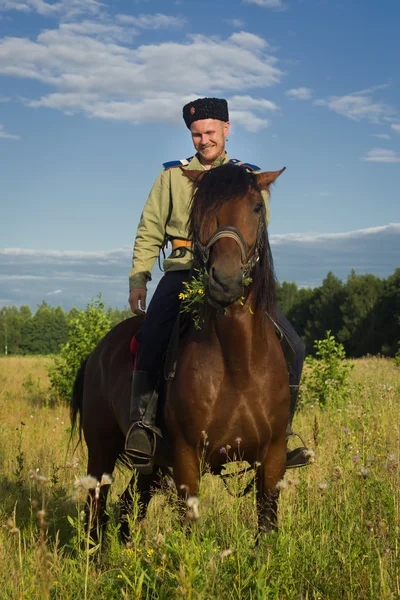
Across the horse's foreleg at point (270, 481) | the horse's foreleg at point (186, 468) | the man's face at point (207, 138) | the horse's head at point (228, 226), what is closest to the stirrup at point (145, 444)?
the horse's foreleg at point (186, 468)

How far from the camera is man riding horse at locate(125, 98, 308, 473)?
493 cm

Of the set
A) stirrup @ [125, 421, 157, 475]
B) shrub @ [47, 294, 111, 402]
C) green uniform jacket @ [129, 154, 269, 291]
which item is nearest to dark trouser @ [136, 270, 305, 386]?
green uniform jacket @ [129, 154, 269, 291]

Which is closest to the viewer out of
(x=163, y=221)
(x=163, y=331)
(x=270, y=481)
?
(x=270, y=481)

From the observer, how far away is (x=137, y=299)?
5.81 meters

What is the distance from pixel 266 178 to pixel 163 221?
1.31 m

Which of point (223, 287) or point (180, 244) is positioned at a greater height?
point (180, 244)

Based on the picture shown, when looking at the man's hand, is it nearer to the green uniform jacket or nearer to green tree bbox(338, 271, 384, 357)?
the green uniform jacket

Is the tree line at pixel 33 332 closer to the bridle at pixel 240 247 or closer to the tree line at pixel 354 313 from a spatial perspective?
the tree line at pixel 354 313

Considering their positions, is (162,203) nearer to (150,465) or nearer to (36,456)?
(150,465)

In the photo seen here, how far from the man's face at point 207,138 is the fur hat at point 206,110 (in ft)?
0.19

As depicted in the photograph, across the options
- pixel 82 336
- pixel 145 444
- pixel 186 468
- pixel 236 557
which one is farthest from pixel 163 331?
pixel 82 336

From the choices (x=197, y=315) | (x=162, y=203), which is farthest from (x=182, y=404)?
(x=162, y=203)

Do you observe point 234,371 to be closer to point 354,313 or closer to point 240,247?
point 240,247

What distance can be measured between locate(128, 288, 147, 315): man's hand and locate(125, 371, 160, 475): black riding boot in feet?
3.03
